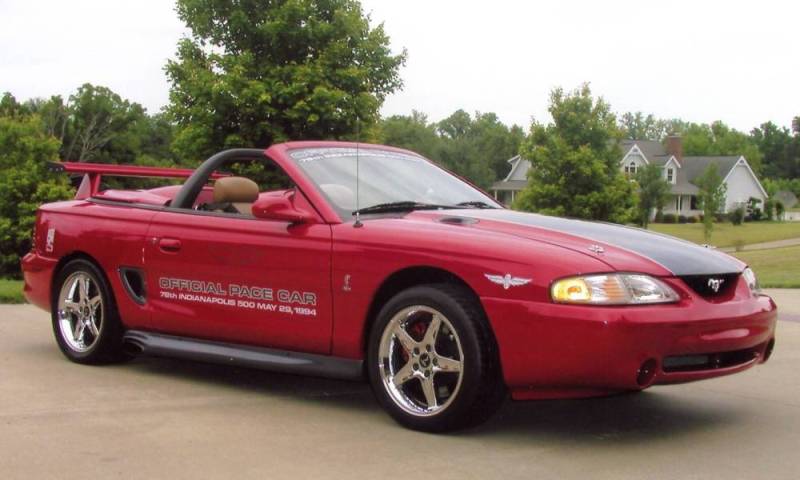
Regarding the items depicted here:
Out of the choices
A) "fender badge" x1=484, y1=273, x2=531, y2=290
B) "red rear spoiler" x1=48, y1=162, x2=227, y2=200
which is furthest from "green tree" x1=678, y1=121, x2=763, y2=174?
"fender badge" x1=484, y1=273, x2=531, y2=290

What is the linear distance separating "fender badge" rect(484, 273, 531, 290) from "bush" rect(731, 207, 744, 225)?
7518 cm

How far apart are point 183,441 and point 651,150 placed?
297 ft

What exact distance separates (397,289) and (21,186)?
31.9m

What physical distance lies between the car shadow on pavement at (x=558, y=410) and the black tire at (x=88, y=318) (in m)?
0.25

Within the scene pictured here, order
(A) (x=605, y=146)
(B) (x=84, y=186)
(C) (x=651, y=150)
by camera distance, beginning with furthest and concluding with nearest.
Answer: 1. (C) (x=651, y=150)
2. (A) (x=605, y=146)
3. (B) (x=84, y=186)

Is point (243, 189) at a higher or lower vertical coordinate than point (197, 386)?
higher

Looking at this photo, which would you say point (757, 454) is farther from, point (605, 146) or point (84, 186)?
point (605, 146)

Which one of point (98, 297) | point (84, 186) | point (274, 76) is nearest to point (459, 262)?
point (98, 297)

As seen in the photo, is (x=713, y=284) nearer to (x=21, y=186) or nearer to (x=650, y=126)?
(x=21, y=186)

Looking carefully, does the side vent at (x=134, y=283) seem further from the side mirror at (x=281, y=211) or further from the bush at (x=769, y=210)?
the bush at (x=769, y=210)

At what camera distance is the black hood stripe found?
486 cm

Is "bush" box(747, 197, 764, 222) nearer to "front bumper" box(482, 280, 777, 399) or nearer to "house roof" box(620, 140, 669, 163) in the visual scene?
"house roof" box(620, 140, 669, 163)

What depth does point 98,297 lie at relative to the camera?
22.0 ft

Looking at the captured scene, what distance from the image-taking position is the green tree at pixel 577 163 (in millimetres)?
29156
